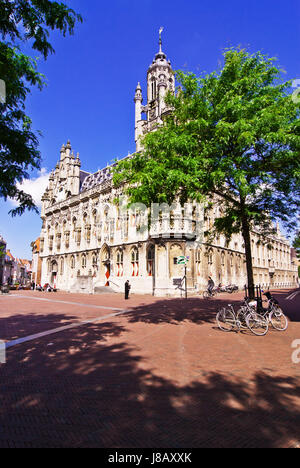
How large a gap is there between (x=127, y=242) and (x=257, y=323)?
929 inches

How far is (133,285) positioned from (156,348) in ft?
76.5

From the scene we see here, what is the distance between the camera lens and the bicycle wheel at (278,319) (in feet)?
30.9

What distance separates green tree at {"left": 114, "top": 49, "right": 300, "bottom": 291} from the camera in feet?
28.3

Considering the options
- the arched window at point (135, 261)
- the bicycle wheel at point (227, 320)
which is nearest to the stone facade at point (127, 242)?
the arched window at point (135, 261)

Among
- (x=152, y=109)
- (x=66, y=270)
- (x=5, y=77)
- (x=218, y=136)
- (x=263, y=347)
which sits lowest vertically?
(x=263, y=347)

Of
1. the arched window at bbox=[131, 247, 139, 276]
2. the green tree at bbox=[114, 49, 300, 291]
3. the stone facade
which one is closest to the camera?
the green tree at bbox=[114, 49, 300, 291]

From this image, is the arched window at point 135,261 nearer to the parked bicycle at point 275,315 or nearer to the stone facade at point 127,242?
the stone facade at point 127,242

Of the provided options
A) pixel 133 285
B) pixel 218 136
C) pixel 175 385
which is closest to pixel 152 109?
pixel 133 285

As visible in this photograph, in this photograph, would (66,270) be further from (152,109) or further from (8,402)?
(8,402)

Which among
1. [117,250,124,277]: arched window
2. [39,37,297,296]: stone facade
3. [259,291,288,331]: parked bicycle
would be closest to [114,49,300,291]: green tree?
[259,291,288,331]: parked bicycle

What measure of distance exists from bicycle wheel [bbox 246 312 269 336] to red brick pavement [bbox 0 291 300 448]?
23.6 inches

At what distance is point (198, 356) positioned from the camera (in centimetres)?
629

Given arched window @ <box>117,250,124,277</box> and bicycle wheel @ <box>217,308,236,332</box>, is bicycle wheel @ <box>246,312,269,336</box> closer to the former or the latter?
bicycle wheel @ <box>217,308,236,332</box>

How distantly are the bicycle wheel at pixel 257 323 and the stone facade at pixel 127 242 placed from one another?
8.23 metres
